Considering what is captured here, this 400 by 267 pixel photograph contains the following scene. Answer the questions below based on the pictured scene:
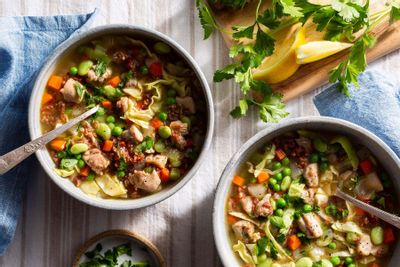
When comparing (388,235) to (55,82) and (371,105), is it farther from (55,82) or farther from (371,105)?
(55,82)

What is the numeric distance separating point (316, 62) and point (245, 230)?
1.35 metres

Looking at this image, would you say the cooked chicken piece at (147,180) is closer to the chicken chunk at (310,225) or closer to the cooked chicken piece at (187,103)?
the cooked chicken piece at (187,103)

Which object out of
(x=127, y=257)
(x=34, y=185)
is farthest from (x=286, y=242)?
(x=34, y=185)

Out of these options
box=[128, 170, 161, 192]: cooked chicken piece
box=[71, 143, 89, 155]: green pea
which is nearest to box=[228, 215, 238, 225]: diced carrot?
box=[128, 170, 161, 192]: cooked chicken piece

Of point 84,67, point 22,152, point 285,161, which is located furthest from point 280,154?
point 22,152

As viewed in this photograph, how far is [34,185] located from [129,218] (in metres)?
0.76

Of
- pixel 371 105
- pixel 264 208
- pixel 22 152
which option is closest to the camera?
pixel 22 152

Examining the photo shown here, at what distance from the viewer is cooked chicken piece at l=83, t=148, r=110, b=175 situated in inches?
173

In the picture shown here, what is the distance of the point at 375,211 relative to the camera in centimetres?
429

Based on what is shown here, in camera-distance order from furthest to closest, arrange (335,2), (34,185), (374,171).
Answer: (34,185), (374,171), (335,2)

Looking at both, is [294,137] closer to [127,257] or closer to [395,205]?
[395,205]

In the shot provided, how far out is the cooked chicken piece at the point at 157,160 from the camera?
4398 mm

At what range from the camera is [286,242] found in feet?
14.4

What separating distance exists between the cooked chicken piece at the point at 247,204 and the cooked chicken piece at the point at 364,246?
781 mm
